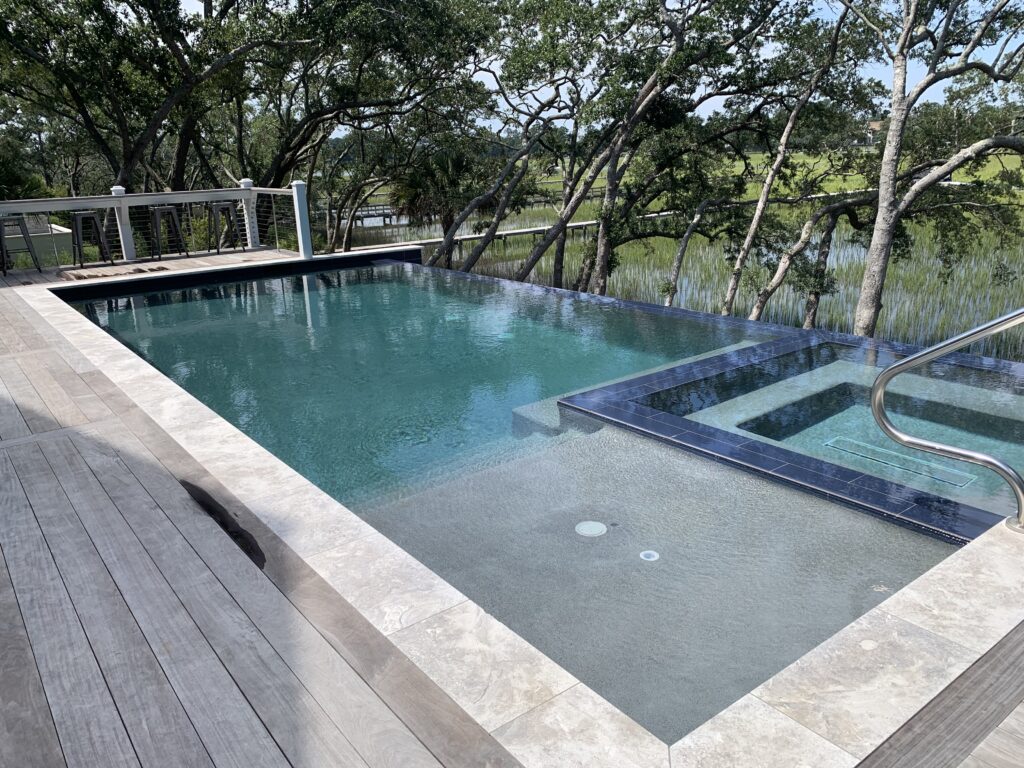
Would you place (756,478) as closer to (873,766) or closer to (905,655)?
(905,655)

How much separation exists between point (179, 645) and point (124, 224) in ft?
29.6

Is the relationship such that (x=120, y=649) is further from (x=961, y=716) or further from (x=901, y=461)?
(x=901, y=461)

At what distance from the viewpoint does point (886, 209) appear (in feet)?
37.3

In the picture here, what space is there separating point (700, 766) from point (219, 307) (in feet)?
25.6

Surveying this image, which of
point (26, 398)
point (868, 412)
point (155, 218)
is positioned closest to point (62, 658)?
point (26, 398)

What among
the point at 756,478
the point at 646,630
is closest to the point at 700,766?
the point at 646,630

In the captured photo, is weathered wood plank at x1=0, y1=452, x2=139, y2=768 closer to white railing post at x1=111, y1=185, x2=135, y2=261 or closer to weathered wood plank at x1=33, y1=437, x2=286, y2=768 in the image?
weathered wood plank at x1=33, y1=437, x2=286, y2=768

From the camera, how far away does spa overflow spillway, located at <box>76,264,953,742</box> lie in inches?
106

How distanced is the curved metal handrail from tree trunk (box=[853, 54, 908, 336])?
9.33 metres

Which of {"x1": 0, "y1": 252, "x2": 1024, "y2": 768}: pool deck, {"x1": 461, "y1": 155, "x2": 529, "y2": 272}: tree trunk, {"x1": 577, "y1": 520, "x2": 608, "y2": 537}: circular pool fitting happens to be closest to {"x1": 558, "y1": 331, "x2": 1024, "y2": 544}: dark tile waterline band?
{"x1": 0, "y1": 252, "x2": 1024, "y2": 768}: pool deck

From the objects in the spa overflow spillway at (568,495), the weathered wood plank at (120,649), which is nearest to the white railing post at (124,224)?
the spa overflow spillway at (568,495)

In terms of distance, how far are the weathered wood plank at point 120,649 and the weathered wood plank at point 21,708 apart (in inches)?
6.1

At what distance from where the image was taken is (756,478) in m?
3.79

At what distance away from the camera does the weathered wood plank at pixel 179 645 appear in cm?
184
